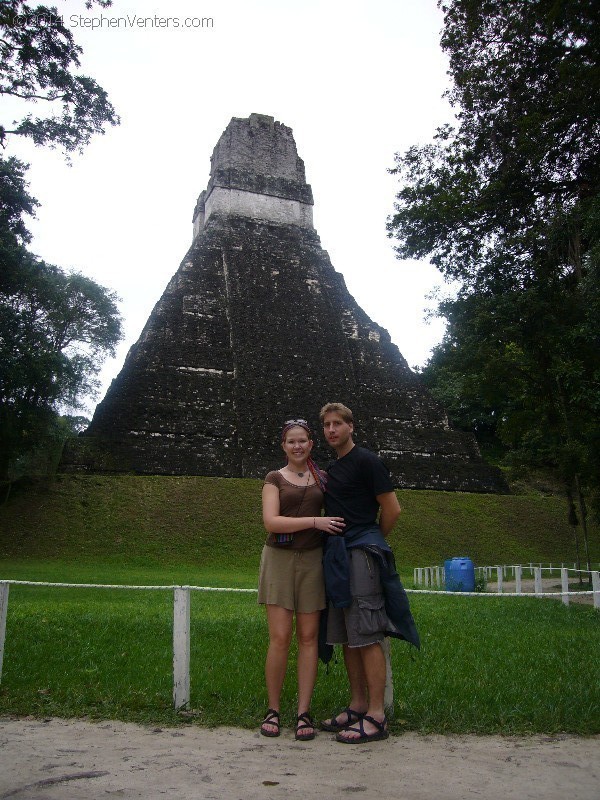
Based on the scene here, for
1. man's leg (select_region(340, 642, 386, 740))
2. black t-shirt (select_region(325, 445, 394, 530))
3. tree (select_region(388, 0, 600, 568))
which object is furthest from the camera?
tree (select_region(388, 0, 600, 568))

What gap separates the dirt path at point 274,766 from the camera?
93.7 inches

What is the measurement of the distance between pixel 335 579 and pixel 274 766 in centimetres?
83

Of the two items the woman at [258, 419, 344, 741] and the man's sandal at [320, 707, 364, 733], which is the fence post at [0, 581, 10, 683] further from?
the man's sandal at [320, 707, 364, 733]

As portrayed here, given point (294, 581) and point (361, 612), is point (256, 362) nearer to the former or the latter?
point (294, 581)

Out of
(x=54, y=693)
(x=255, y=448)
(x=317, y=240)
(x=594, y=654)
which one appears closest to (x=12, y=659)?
(x=54, y=693)

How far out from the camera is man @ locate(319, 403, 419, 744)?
3148mm

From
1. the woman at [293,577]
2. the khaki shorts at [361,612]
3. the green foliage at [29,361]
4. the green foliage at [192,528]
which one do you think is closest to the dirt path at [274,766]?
the woman at [293,577]

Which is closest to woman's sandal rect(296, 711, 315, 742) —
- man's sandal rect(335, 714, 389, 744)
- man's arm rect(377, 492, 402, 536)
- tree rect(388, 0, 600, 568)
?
man's sandal rect(335, 714, 389, 744)

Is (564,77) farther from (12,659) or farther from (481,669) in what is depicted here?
(12,659)

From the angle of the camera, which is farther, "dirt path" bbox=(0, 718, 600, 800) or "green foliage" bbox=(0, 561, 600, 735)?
"green foliage" bbox=(0, 561, 600, 735)

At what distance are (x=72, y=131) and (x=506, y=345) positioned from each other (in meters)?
7.64

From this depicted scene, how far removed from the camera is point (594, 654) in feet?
16.7

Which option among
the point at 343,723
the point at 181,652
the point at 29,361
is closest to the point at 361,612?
the point at 343,723

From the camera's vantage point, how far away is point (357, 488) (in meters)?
3.39
